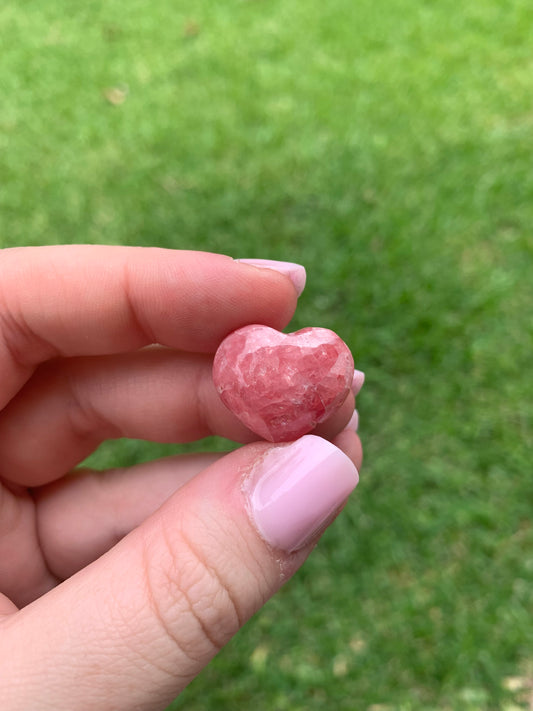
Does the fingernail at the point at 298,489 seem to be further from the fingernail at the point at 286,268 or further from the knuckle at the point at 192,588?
the fingernail at the point at 286,268

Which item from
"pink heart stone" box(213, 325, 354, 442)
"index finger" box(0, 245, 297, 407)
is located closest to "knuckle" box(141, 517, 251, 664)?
"pink heart stone" box(213, 325, 354, 442)

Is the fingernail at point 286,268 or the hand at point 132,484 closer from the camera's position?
the hand at point 132,484

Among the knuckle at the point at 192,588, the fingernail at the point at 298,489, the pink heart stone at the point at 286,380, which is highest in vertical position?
the pink heart stone at the point at 286,380

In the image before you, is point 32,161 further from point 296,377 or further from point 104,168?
point 296,377

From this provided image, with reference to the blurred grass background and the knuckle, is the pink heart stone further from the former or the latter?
the blurred grass background

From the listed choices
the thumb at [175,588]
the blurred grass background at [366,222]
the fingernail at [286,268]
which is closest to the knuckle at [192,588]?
the thumb at [175,588]

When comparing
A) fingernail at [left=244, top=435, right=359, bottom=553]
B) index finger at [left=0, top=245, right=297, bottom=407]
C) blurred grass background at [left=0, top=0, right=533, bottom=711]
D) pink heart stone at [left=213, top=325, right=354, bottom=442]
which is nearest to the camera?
fingernail at [left=244, top=435, right=359, bottom=553]
